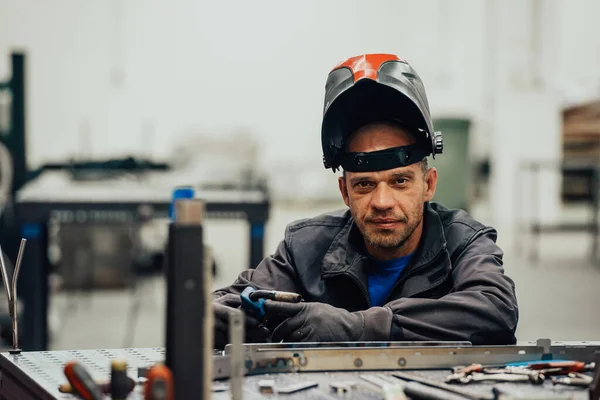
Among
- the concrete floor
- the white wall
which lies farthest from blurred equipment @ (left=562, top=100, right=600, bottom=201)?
the concrete floor

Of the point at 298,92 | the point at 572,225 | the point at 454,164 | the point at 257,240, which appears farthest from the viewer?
the point at 298,92

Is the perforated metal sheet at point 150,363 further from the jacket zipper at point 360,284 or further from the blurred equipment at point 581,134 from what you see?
the blurred equipment at point 581,134

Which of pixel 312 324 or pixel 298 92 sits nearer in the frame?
pixel 312 324

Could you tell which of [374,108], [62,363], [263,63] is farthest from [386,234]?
[263,63]

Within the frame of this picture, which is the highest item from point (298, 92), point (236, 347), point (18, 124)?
point (298, 92)

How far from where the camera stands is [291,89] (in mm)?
9711

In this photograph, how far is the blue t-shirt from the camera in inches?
62.4

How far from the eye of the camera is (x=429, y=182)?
1.62m

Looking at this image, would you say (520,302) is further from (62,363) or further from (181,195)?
(181,195)

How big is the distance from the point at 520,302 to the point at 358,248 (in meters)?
3.54

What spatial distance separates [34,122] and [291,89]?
2.97m

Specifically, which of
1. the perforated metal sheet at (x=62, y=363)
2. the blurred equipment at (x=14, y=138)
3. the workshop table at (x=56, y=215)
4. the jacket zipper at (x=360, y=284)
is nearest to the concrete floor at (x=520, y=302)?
the workshop table at (x=56, y=215)

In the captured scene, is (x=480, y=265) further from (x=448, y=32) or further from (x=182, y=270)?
(x=448, y=32)

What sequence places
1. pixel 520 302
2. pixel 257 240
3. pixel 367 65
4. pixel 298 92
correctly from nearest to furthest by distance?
1. pixel 367 65
2. pixel 257 240
3. pixel 520 302
4. pixel 298 92
